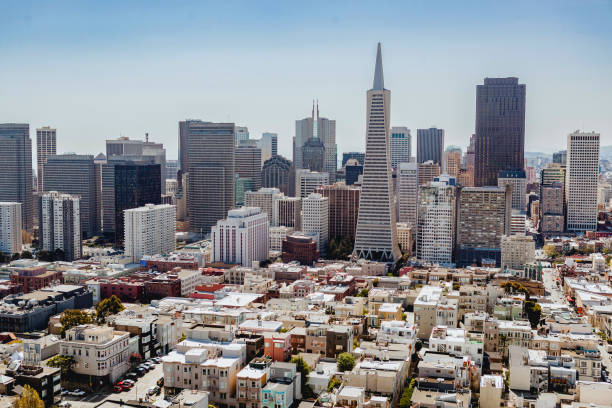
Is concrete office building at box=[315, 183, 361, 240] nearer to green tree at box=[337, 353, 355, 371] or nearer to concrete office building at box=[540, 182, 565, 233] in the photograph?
concrete office building at box=[540, 182, 565, 233]

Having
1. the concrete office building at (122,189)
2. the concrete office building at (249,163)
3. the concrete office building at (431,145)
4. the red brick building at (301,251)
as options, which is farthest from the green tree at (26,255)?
the concrete office building at (431,145)

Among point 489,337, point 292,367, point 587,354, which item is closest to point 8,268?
point 292,367

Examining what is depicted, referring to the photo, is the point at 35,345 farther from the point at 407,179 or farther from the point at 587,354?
the point at 407,179

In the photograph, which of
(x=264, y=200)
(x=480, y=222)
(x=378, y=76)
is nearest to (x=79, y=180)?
(x=264, y=200)

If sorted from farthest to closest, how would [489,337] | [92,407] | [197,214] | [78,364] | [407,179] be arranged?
1. [197,214]
2. [407,179]
3. [489,337]
4. [78,364]
5. [92,407]

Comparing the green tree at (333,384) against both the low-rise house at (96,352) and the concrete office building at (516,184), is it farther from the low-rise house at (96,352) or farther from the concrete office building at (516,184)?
the concrete office building at (516,184)

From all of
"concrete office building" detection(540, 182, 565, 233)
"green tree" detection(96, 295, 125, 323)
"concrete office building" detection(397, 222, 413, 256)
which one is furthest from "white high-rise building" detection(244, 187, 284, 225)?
"green tree" detection(96, 295, 125, 323)
